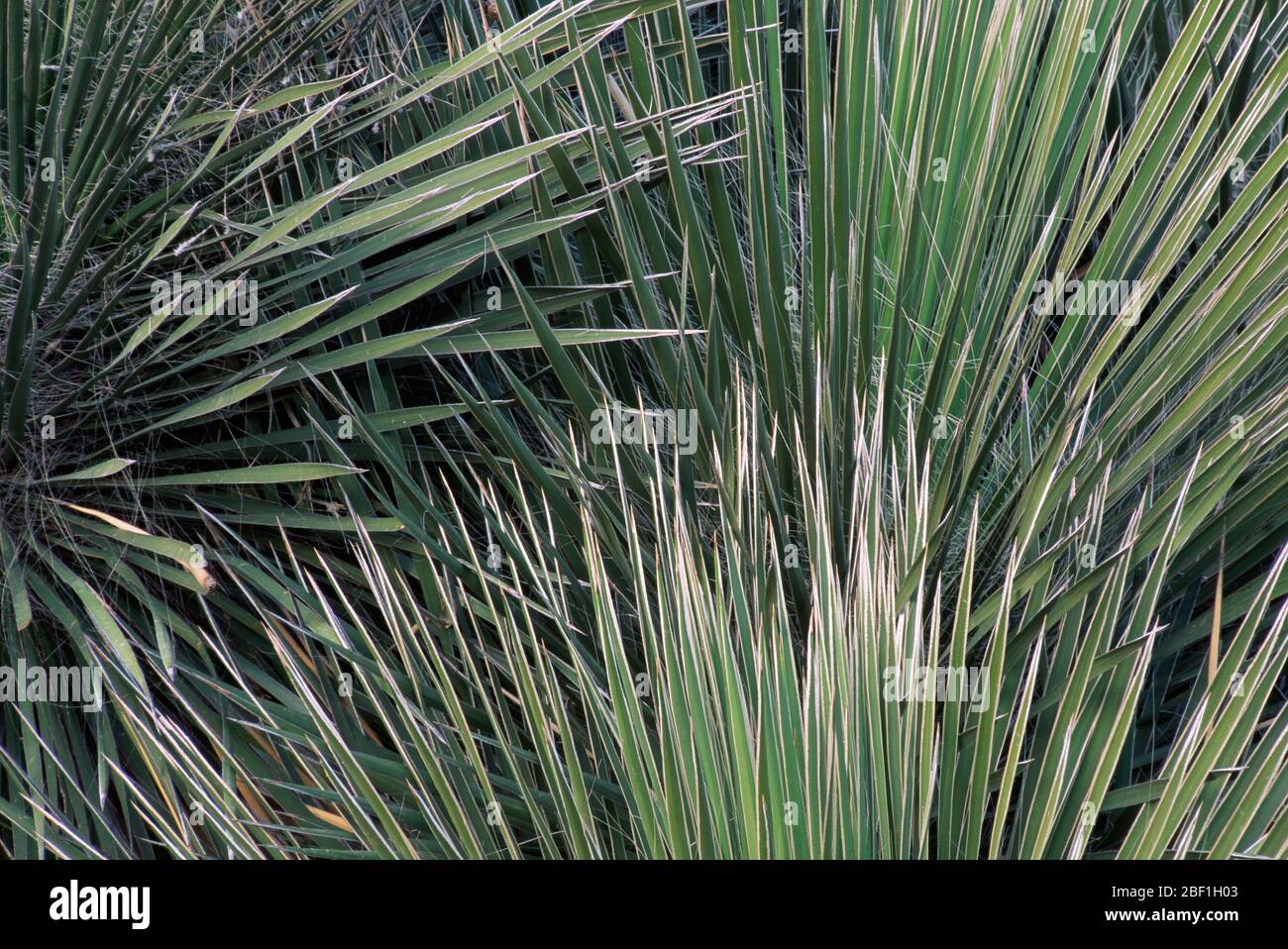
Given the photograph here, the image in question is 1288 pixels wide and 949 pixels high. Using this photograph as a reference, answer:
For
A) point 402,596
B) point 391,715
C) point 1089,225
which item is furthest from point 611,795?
point 1089,225

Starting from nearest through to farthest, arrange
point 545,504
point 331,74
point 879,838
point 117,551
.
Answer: point 879,838, point 545,504, point 117,551, point 331,74

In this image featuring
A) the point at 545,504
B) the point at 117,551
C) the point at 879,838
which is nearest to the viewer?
the point at 879,838

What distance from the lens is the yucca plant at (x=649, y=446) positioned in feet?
3.21

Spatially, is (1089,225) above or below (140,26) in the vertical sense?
below

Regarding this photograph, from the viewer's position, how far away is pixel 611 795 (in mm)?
1121

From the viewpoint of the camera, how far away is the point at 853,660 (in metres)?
0.91

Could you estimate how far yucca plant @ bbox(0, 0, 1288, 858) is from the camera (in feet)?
3.21

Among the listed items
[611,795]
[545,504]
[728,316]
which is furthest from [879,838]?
[728,316]

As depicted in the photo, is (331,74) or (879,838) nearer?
(879,838)

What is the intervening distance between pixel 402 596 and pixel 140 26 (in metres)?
0.86

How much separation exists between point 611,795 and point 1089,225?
34.2 inches

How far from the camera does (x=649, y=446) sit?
134 centimetres

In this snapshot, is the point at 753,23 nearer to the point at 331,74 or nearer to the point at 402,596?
the point at 331,74
